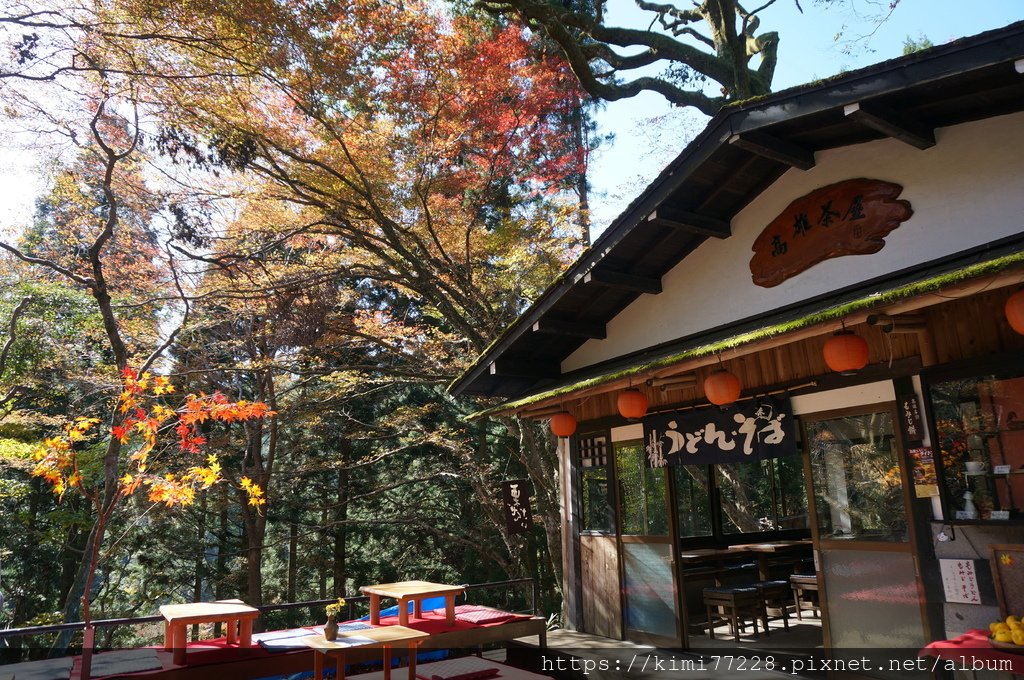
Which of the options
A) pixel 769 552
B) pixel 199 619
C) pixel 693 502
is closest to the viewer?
pixel 199 619

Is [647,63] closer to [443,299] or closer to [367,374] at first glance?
[443,299]

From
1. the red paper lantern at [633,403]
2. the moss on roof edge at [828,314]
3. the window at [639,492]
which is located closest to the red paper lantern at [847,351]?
the moss on roof edge at [828,314]

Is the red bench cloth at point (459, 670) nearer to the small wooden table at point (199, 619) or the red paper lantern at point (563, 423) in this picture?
the small wooden table at point (199, 619)

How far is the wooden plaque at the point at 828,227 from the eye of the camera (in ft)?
15.9

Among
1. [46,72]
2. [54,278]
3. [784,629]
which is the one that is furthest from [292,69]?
[784,629]

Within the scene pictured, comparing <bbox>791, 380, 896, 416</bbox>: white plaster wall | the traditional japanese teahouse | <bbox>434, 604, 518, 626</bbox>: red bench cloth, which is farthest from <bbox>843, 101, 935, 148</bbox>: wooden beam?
<bbox>434, 604, 518, 626</bbox>: red bench cloth

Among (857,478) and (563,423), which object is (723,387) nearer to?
(857,478)

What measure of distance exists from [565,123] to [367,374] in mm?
6977

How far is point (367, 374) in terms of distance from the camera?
14719 mm

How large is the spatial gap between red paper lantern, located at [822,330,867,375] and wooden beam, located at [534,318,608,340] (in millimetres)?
3122

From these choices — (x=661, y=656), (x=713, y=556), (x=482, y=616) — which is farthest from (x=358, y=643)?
(x=713, y=556)

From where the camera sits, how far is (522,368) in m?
7.80

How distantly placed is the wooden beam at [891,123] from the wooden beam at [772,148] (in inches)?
20.4

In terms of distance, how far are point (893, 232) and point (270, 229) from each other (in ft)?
30.8
